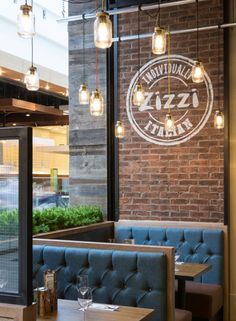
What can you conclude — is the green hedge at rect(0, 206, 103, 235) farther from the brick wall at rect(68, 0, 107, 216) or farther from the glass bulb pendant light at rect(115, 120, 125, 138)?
the glass bulb pendant light at rect(115, 120, 125, 138)

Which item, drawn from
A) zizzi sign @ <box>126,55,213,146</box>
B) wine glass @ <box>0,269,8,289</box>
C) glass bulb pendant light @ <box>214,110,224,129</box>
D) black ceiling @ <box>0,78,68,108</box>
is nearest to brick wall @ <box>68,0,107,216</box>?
zizzi sign @ <box>126,55,213,146</box>

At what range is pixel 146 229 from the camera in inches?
251

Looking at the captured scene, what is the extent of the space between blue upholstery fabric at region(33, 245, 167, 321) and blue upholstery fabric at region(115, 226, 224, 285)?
1997 millimetres

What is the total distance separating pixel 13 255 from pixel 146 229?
13.5ft

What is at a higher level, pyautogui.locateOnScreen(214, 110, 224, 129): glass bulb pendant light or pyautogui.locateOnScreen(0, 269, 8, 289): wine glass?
pyautogui.locateOnScreen(214, 110, 224, 129): glass bulb pendant light

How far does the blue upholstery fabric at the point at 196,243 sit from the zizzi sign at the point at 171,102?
1.20 m

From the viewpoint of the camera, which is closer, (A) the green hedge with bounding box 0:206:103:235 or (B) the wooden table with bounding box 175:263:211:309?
(B) the wooden table with bounding box 175:263:211:309

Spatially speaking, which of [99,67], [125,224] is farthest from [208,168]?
[99,67]

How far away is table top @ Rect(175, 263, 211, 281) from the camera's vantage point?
4.35 m

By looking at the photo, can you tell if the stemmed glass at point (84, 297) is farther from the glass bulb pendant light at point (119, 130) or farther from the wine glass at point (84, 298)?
A: the glass bulb pendant light at point (119, 130)

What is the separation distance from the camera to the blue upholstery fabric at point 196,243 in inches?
234

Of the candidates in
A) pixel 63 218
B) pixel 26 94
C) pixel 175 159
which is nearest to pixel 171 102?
pixel 175 159

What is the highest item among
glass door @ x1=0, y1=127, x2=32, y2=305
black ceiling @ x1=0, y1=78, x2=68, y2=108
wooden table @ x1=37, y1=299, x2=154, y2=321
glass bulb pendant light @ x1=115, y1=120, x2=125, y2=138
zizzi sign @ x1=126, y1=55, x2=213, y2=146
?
black ceiling @ x1=0, y1=78, x2=68, y2=108

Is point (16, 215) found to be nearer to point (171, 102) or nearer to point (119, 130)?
point (119, 130)
